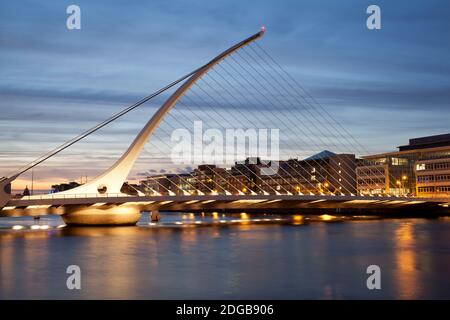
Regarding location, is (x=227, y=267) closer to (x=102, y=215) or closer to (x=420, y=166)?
(x=102, y=215)

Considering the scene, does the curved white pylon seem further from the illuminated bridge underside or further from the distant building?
the distant building

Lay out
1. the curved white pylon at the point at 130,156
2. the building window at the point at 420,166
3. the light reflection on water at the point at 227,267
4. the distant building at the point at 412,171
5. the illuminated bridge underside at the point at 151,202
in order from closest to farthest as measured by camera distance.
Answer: the light reflection on water at the point at 227,267 → the illuminated bridge underside at the point at 151,202 → the curved white pylon at the point at 130,156 → the distant building at the point at 412,171 → the building window at the point at 420,166

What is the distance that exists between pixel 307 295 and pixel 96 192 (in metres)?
31.0

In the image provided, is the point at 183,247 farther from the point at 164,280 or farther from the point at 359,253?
the point at 164,280

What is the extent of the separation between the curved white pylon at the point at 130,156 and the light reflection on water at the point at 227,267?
29.5 ft

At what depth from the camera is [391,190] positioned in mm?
89938

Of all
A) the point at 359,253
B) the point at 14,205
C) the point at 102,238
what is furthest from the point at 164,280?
the point at 14,205

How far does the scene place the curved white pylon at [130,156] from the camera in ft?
146

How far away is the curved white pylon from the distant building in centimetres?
4259

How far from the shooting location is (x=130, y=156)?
46219mm

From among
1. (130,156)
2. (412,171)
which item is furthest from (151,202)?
(412,171)

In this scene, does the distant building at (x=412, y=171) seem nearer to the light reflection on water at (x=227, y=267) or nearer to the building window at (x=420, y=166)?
the building window at (x=420, y=166)

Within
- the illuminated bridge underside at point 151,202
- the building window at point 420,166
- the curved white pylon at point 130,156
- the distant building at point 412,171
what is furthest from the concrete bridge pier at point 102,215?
the building window at point 420,166

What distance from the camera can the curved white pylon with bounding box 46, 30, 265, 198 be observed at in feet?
146
